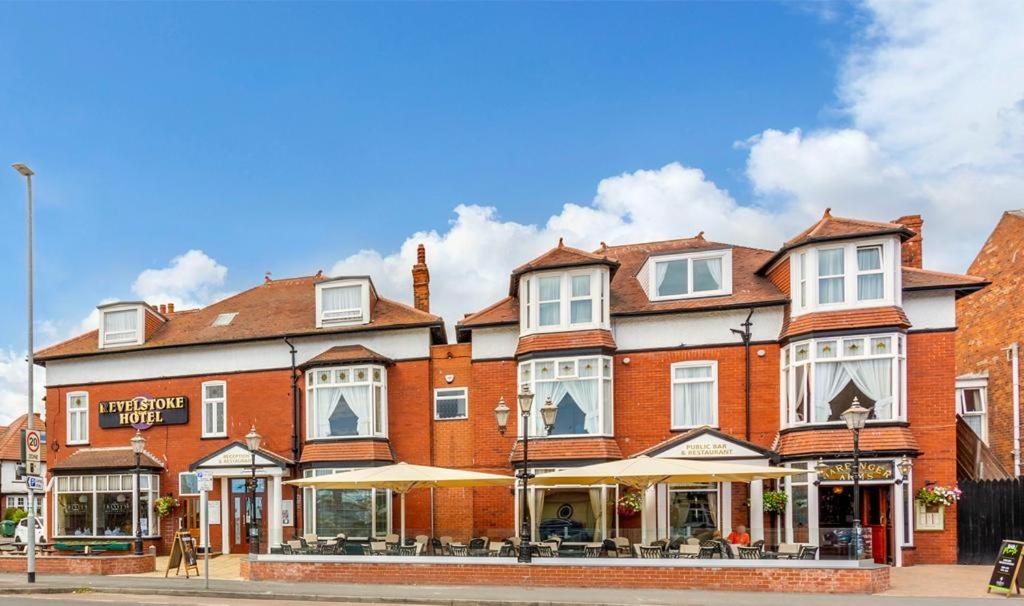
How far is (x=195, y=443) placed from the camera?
29000 millimetres

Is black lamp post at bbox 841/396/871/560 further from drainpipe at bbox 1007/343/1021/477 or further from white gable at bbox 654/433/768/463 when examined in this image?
drainpipe at bbox 1007/343/1021/477

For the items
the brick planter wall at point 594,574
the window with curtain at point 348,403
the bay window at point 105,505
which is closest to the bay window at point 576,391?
the window with curtain at point 348,403

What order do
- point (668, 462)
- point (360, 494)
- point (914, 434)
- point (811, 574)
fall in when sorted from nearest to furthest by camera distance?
point (811, 574) < point (668, 462) < point (914, 434) < point (360, 494)

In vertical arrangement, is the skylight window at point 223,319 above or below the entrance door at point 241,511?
above

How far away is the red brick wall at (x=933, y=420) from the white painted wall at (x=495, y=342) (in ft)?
35.5

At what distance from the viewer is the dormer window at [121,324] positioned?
99.3ft

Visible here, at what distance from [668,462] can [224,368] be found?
15785 mm

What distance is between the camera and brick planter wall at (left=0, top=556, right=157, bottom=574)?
884 inches

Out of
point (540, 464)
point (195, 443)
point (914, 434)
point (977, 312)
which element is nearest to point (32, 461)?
point (195, 443)

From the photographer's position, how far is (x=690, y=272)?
25.5 meters

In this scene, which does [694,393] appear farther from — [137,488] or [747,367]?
[137,488]

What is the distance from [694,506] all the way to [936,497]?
5973 millimetres

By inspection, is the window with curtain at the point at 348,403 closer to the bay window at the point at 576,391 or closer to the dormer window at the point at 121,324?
the bay window at the point at 576,391

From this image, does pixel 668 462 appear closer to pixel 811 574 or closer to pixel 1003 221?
pixel 811 574
